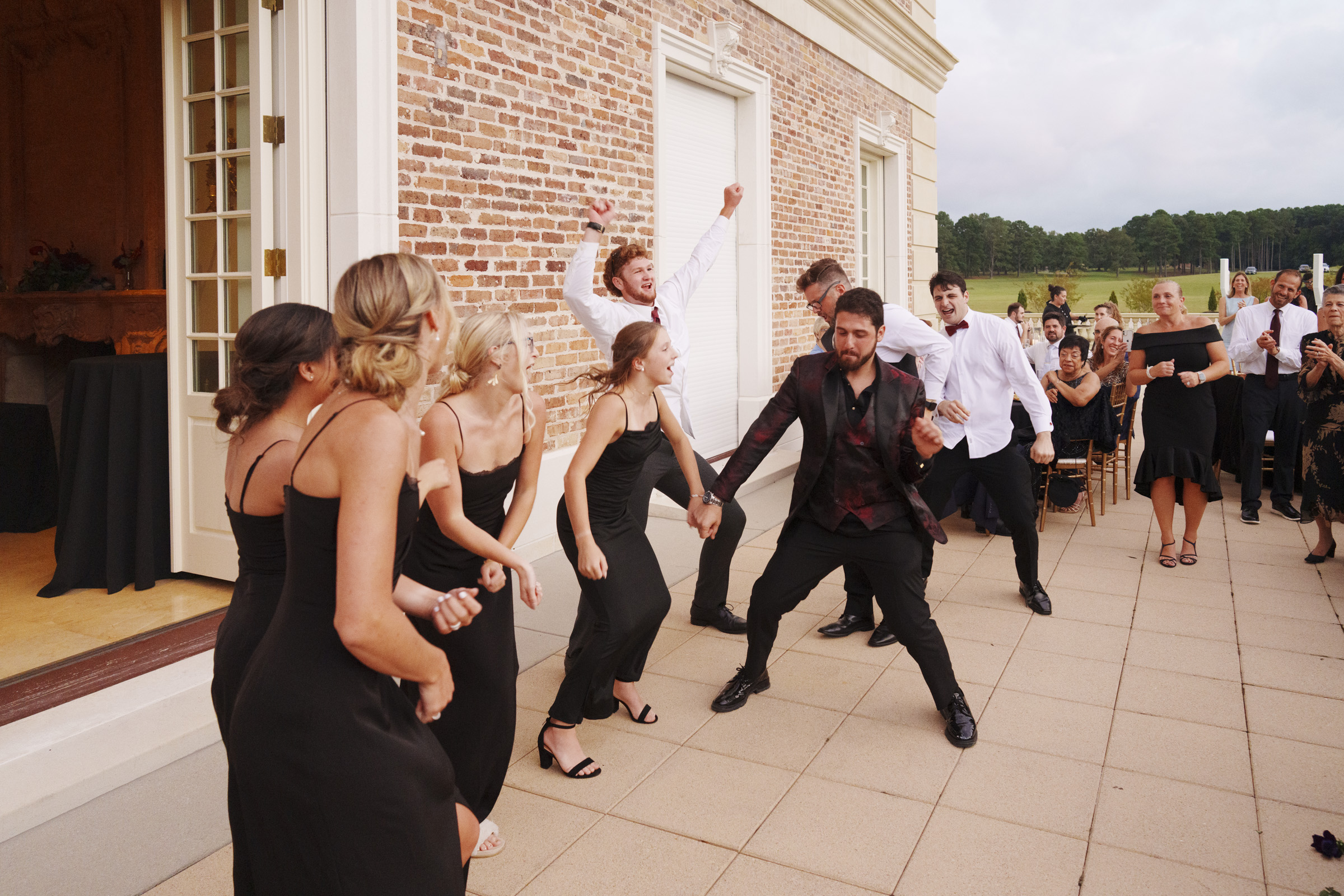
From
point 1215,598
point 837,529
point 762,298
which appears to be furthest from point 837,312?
point 762,298

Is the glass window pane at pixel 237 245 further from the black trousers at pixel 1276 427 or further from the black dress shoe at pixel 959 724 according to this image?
the black trousers at pixel 1276 427

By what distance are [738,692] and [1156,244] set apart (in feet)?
167

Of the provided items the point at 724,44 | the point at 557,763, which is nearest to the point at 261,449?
the point at 557,763

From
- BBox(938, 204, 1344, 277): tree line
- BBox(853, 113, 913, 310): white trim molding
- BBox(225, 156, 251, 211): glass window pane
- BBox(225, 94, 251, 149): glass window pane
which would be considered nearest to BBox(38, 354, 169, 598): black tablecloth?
BBox(225, 156, 251, 211): glass window pane

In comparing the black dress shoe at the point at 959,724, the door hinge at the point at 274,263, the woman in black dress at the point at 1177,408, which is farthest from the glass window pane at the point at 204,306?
the woman in black dress at the point at 1177,408

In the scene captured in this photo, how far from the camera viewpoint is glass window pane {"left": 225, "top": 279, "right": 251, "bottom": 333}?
520 centimetres

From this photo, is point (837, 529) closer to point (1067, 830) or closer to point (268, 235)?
point (1067, 830)

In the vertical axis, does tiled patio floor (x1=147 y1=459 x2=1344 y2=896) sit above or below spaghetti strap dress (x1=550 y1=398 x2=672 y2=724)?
below

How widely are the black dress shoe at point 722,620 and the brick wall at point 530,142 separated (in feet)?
6.28

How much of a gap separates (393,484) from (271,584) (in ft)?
2.17

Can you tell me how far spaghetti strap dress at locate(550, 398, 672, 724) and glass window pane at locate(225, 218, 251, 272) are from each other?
99.6 inches

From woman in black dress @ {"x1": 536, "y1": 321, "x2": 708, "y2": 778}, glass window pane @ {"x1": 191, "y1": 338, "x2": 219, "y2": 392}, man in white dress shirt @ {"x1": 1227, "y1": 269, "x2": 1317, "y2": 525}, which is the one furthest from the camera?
man in white dress shirt @ {"x1": 1227, "y1": 269, "x2": 1317, "y2": 525}

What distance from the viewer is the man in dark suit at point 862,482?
13.1 feet

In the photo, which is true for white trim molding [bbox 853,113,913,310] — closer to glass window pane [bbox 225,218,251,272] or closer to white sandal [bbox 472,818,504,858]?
glass window pane [bbox 225,218,251,272]
